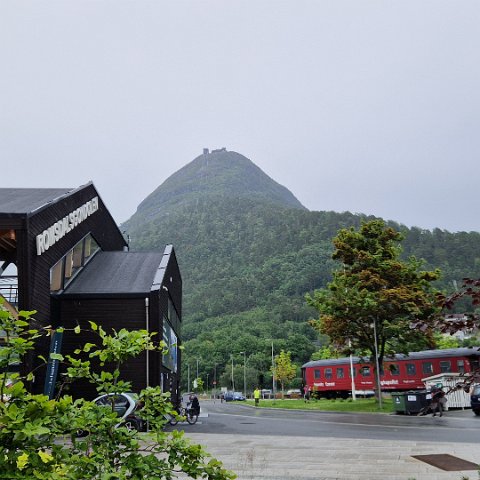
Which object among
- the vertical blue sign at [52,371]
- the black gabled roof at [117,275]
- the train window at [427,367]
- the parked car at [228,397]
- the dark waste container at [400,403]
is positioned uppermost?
the black gabled roof at [117,275]

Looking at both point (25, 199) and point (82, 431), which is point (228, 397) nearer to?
point (25, 199)

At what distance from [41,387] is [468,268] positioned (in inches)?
4605

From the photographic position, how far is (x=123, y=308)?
2480cm

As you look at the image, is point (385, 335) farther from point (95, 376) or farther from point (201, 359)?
point (201, 359)

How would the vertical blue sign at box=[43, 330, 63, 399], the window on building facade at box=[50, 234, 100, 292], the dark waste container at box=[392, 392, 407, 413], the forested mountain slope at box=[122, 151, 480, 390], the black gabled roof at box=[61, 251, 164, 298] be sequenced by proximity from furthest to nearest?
1. the forested mountain slope at box=[122, 151, 480, 390]
2. the dark waste container at box=[392, 392, 407, 413]
3. the black gabled roof at box=[61, 251, 164, 298]
4. the window on building facade at box=[50, 234, 100, 292]
5. the vertical blue sign at box=[43, 330, 63, 399]

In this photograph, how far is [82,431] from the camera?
3557 millimetres

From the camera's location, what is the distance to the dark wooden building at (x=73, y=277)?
67.6 ft

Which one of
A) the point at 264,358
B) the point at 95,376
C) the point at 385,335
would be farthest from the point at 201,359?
the point at 95,376

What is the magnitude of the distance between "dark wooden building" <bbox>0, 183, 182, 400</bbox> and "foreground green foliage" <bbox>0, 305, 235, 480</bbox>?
16.5 meters

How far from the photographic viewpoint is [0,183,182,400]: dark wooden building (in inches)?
811

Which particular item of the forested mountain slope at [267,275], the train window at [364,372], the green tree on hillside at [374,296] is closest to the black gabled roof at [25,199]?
the green tree on hillside at [374,296]

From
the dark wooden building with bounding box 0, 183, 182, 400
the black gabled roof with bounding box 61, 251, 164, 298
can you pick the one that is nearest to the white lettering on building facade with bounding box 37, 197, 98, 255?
the dark wooden building with bounding box 0, 183, 182, 400

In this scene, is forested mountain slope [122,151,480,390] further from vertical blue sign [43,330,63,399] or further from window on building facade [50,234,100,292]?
vertical blue sign [43,330,63,399]

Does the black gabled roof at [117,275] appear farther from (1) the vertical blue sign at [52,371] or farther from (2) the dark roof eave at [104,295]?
(1) the vertical blue sign at [52,371]
